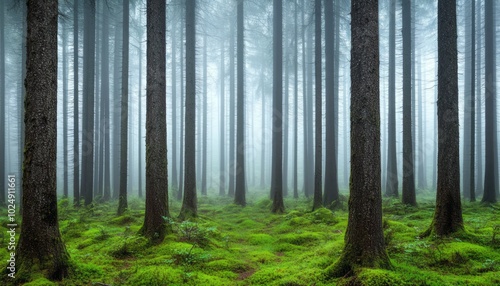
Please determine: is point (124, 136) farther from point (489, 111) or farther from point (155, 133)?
point (489, 111)

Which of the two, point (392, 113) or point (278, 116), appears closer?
point (278, 116)

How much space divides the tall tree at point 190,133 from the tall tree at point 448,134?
8.57 meters

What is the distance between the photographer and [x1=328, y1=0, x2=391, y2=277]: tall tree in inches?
209

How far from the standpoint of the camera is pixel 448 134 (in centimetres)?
755

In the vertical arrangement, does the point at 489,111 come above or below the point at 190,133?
above

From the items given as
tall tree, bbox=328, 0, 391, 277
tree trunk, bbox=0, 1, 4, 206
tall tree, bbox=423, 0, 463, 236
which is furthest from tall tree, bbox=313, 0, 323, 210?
tree trunk, bbox=0, 1, 4, 206

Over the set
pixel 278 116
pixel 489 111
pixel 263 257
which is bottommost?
pixel 263 257

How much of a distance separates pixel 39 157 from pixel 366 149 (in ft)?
19.8

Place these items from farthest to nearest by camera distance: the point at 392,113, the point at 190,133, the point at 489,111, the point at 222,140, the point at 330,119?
the point at 222,140
the point at 392,113
the point at 489,111
the point at 330,119
the point at 190,133

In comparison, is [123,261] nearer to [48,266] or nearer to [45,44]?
[48,266]

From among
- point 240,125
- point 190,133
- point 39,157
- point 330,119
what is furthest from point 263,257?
point 240,125

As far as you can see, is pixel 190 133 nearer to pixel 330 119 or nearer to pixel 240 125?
pixel 240 125

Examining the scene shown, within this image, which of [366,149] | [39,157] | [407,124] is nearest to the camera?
[39,157]

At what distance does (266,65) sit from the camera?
26.7 meters
